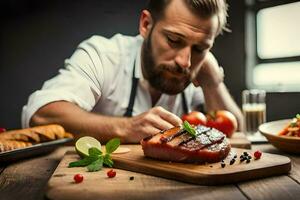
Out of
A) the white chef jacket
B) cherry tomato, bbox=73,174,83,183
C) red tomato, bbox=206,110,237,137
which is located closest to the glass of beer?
red tomato, bbox=206,110,237,137

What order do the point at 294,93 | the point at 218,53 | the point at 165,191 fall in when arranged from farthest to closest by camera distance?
the point at 218,53, the point at 294,93, the point at 165,191

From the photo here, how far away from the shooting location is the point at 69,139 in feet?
4.60

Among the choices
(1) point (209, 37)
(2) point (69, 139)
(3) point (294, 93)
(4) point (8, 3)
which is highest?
(4) point (8, 3)

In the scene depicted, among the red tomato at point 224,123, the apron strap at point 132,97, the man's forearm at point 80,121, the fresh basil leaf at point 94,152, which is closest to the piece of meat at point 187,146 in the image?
the fresh basil leaf at point 94,152

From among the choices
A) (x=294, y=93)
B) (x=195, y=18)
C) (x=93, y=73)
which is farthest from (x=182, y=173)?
(x=294, y=93)

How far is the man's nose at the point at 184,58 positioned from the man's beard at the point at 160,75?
1.3 inches

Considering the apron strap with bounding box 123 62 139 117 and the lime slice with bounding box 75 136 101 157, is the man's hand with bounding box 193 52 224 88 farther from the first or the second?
the lime slice with bounding box 75 136 101 157

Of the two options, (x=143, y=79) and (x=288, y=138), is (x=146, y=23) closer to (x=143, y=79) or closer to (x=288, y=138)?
(x=143, y=79)

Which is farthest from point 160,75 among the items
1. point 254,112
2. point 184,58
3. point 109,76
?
point 254,112

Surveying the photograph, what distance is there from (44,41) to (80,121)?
49.3 inches

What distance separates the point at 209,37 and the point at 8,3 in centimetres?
142

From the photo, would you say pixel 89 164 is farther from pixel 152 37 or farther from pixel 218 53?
pixel 218 53

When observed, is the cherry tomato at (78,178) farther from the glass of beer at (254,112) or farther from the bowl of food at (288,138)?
the glass of beer at (254,112)

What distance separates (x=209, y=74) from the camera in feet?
6.64
